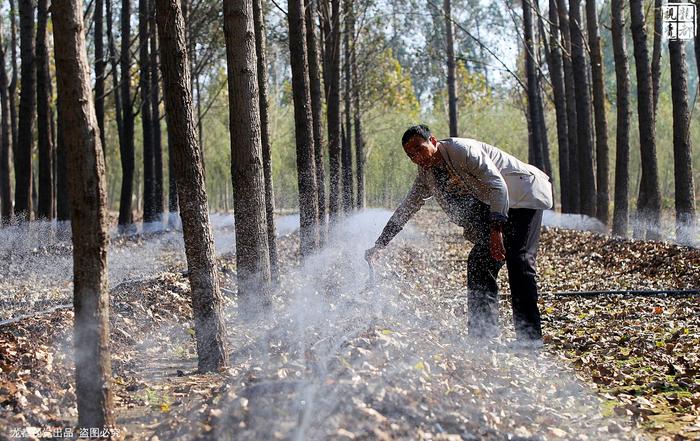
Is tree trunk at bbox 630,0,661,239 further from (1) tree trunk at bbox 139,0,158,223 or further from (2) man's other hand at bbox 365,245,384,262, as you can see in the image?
(1) tree trunk at bbox 139,0,158,223

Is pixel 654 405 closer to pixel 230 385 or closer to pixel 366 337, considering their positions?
pixel 366 337

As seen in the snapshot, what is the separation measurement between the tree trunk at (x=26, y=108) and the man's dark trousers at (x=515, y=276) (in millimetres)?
12536

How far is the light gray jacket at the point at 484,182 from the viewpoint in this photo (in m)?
5.86

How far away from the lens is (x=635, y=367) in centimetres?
578

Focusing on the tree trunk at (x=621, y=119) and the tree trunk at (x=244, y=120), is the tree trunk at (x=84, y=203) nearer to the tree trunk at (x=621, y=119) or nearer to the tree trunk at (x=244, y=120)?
the tree trunk at (x=244, y=120)

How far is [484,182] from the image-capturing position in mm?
5898

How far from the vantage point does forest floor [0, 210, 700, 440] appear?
4141 millimetres

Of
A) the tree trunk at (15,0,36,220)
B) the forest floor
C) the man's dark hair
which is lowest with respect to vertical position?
the forest floor

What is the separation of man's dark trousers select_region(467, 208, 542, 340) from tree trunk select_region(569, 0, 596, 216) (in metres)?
13.2

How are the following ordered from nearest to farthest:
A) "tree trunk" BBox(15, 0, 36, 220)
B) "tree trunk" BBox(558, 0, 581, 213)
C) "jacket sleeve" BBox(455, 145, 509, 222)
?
"jacket sleeve" BBox(455, 145, 509, 222)
"tree trunk" BBox(15, 0, 36, 220)
"tree trunk" BBox(558, 0, 581, 213)

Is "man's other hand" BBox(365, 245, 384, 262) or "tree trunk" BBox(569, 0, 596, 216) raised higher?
"tree trunk" BBox(569, 0, 596, 216)

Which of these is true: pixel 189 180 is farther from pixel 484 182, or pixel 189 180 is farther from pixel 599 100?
pixel 599 100

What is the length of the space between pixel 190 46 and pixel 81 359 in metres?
18.9

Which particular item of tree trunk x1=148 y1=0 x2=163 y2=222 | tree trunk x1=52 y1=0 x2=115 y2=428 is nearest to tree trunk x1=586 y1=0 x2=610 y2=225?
tree trunk x1=148 y1=0 x2=163 y2=222
